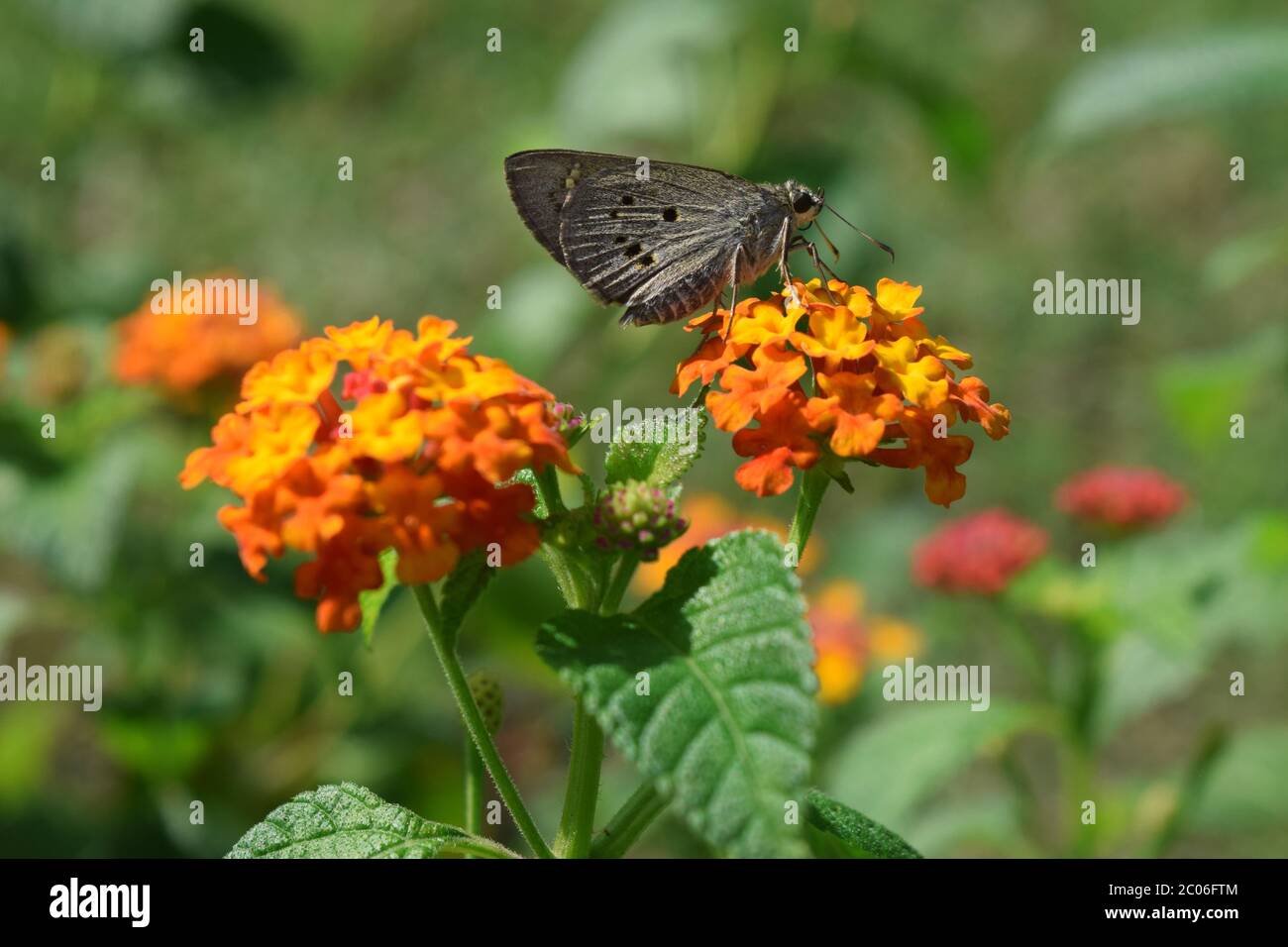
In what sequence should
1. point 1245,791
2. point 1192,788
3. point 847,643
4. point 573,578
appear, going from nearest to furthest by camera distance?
point 573,578
point 1192,788
point 1245,791
point 847,643

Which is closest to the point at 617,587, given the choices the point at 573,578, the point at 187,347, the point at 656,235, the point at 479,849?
the point at 573,578

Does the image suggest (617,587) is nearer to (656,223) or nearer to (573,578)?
(573,578)

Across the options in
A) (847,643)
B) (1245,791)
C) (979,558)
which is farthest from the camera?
(847,643)

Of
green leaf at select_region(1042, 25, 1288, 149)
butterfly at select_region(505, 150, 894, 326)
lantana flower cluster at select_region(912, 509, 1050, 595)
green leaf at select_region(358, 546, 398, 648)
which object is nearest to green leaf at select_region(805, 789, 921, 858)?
green leaf at select_region(358, 546, 398, 648)

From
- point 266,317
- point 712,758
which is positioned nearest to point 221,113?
point 266,317

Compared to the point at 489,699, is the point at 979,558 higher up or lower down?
higher up

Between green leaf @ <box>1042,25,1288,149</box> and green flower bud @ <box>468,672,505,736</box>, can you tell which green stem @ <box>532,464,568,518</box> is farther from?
green leaf @ <box>1042,25,1288,149</box>
